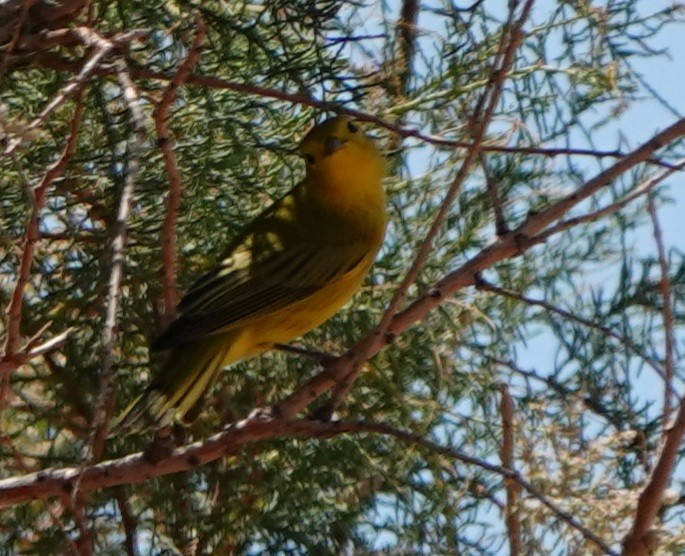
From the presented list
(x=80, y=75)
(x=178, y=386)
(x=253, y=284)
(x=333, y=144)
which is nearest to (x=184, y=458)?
(x=178, y=386)

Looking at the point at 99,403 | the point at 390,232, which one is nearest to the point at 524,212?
the point at 390,232

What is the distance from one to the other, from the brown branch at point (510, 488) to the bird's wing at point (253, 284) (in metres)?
0.40

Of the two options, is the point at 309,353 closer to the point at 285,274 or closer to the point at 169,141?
the point at 285,274

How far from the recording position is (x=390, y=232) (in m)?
2.15

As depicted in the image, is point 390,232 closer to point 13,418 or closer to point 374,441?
point 374,441

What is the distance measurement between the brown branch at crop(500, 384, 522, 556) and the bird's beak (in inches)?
28.2

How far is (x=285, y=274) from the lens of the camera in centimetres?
225

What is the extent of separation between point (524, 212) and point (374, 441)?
0.39 m

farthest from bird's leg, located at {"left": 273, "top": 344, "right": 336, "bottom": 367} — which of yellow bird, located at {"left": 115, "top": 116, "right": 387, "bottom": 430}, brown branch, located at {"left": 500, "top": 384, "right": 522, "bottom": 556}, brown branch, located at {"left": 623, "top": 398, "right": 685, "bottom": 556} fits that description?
brown branch, located at {"left": 623, "top": 398, "right": 685, "bottom": 556}

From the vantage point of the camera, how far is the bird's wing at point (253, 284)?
1929 millimetres

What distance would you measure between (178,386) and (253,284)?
35 centimetres

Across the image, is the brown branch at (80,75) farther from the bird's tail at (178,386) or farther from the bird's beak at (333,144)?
the bird's beak at (333,144)

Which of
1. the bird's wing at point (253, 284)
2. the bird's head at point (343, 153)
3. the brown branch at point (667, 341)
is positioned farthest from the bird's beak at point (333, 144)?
the brown branch at point (667, 341)

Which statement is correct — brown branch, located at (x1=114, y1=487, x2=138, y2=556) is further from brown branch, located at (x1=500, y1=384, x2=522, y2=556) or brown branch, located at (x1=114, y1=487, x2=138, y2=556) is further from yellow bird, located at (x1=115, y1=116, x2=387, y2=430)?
brown branch, located at (x1=500, y1=384, x2=522, y2=556)
